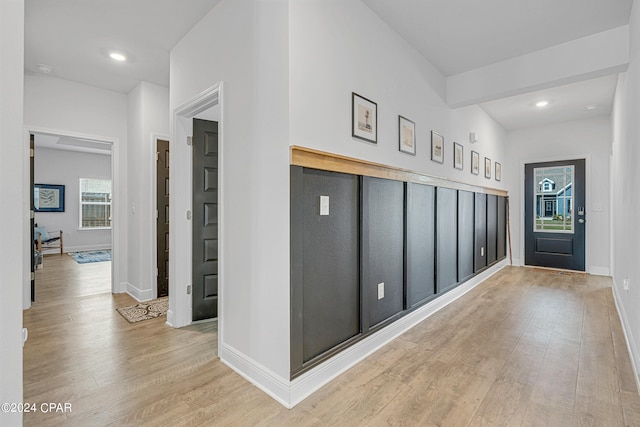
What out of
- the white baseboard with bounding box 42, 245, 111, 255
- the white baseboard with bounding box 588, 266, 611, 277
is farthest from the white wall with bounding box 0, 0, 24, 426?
the white baseboard with bounding box 42, 245, 111, 255

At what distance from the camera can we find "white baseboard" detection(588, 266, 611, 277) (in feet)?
17.2

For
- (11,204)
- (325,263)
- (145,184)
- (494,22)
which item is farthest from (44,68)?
(494,22)

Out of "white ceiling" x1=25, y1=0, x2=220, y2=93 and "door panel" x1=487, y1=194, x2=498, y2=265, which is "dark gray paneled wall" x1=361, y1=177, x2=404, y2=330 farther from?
"door panel" x1=487, y1=194, x2=498, y2=265

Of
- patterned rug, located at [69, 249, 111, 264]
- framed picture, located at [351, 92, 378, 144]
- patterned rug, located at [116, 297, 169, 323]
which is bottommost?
patterned rug, located at [116, 297, 169, 323]

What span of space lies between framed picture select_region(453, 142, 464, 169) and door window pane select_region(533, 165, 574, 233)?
9.61ft

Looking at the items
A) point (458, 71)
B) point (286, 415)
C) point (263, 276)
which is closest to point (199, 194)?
point (263, 276)

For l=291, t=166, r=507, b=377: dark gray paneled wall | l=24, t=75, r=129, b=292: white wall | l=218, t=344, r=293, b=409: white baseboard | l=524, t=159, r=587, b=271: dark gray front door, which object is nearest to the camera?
l=218, t=344, r=293, b=409: white baseboard

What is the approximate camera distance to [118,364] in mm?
2197

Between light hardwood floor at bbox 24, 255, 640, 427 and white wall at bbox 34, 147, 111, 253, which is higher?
white wall at bbox 34, 147, 111, 253

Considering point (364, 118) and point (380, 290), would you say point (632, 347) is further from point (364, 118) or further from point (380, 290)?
point (364, 118)

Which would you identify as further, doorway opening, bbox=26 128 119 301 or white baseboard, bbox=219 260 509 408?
doorway opening, bbox=26 128 119 301

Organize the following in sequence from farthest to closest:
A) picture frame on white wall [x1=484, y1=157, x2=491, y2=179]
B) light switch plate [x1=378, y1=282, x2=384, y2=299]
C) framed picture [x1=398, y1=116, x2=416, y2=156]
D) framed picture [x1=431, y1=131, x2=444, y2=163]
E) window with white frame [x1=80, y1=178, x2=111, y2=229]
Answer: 1. window with white frame [x1=80, y1=178, x2=111, y2=229]
2. picture frame on white wall [x1=484, y1=157, x2=491, y2=179]
3. framed picture [x1=431, y1=131, x2=444, y2=163]
4. framed picture [x1=398, y1=116, x2=416, y2=156]
5. light switch plate [x1=378, y1=282, x2=384, y2=299]

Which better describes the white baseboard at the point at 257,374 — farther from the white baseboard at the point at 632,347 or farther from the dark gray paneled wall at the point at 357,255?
the white baseboard at the point at 632,347

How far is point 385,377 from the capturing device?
2.04 m
